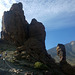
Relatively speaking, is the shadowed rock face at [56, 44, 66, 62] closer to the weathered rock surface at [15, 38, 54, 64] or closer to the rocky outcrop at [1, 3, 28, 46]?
the rocky outcrop at [1, 3, 28, 46]

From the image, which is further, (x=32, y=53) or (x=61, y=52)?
(x=61, y=52)

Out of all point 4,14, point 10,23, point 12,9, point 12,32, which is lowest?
point 12,32

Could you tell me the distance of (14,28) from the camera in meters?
53.9

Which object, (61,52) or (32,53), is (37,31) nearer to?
(61,52)

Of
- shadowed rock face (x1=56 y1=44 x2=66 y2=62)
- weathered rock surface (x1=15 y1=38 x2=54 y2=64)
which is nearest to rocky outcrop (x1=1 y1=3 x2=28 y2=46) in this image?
weathered rock surface (x1=15 y1=38 x2=54 y2=64)

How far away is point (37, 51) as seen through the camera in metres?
39.5

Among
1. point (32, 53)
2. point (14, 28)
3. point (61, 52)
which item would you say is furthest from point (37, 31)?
point (32, 53)

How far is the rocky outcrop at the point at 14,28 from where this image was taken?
175ft

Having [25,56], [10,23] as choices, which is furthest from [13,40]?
[25,56]

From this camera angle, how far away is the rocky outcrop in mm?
53438

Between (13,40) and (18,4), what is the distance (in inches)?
799

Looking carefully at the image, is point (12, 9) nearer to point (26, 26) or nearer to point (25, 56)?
point (26, 26)

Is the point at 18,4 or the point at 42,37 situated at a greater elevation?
the point at 18,4

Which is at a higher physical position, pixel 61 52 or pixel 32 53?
pixel 61 52
